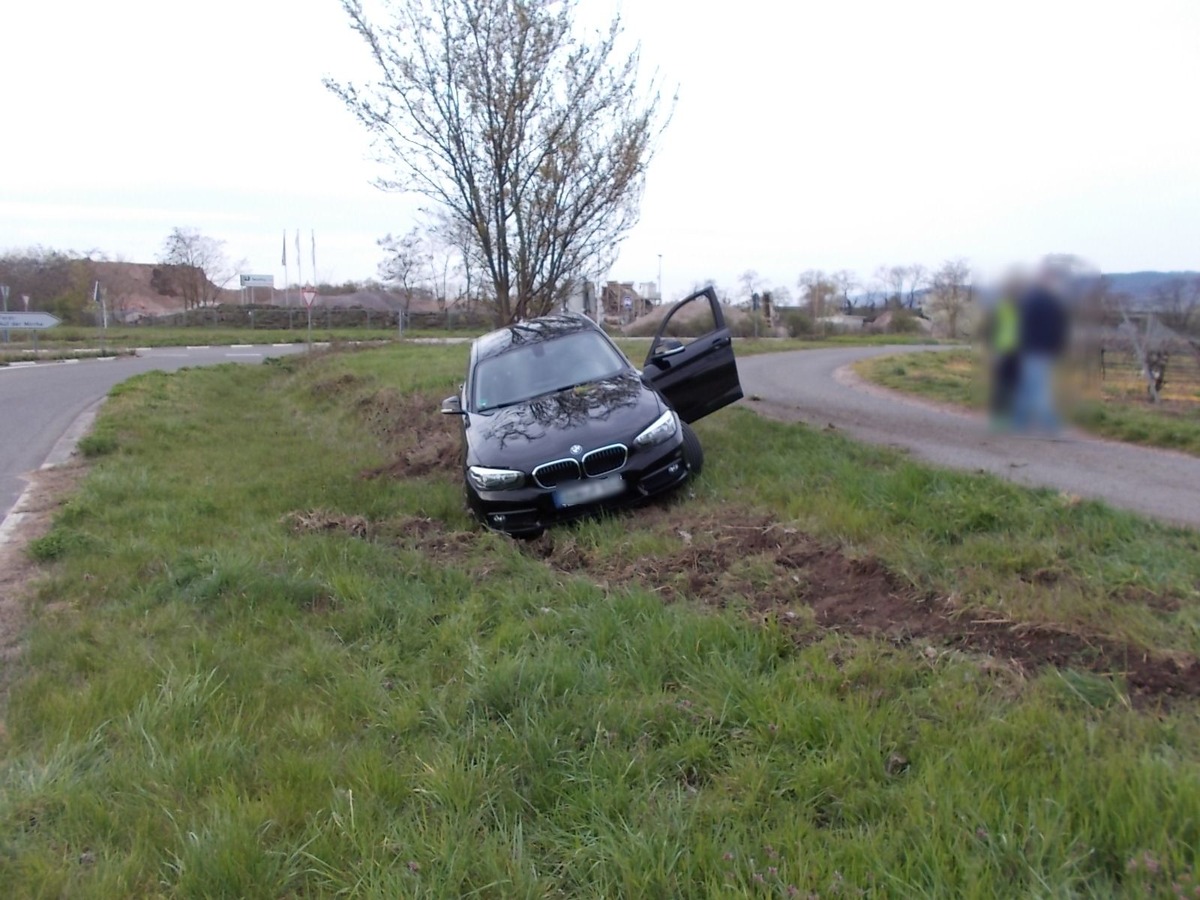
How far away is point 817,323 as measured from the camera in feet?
8.64

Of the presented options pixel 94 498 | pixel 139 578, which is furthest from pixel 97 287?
pixel 139 578

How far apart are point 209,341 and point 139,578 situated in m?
44.3

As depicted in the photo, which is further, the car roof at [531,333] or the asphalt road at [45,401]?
the asphalt road at [45,401]

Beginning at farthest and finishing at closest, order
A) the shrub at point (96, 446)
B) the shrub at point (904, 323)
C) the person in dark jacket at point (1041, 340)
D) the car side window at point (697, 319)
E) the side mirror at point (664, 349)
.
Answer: the shrub at point (96, 446)
the car side window at point (697, 319)
the side mirror at point (664, 349)
the shrub at point (904, 323)
the person in dark jacket at point (1041, 340)

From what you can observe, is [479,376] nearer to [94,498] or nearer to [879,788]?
[94,498]

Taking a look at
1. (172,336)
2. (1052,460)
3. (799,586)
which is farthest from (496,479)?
(172,336)

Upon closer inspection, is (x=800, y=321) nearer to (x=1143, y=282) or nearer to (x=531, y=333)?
(x=1143, y=282)

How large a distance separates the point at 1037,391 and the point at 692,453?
245 inches

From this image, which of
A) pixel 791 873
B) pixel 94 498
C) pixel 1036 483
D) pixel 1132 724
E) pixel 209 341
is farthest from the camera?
pixel 209 341

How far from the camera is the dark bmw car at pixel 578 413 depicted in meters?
6.45

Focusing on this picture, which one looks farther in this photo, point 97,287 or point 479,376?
point 97,287

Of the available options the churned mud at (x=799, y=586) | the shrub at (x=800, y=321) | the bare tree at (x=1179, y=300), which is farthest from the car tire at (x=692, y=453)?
the bare tree at (x=1179, y=300)

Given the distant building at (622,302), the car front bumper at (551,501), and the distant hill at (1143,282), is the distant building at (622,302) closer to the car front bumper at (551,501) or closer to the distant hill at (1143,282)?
the car front bumper at (551,501)

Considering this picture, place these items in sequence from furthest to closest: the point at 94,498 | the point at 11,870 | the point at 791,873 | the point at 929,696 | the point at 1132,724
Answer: the point at 94,498 < the point at 929,696 < the point at 1132,724 < the point at 11,870 < the point at 791,873
